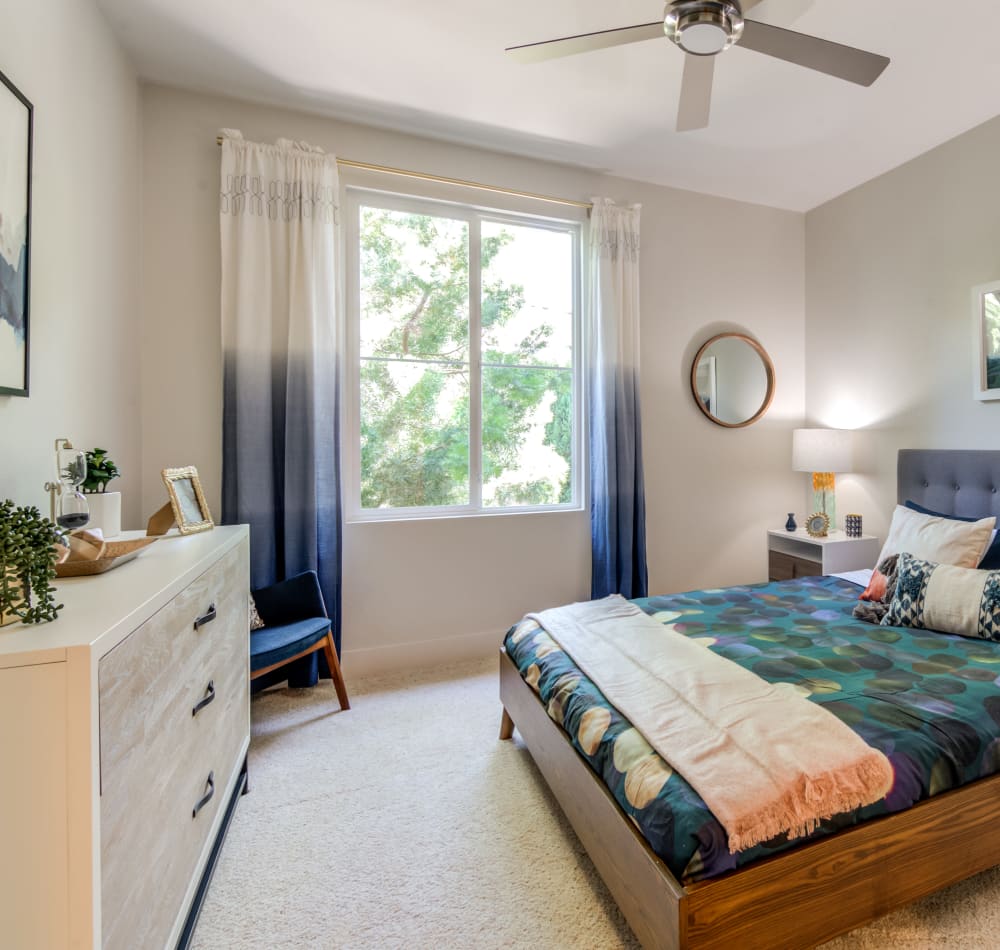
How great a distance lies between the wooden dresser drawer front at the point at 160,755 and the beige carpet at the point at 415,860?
277 millimetres

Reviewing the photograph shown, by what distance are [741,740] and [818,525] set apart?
8.08ft

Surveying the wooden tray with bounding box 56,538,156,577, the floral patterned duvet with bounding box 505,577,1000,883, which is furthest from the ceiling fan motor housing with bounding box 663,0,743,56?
the wooden tray with bounding box 56,538,156,577

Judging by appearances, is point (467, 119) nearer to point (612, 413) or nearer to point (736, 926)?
point (612, 413)

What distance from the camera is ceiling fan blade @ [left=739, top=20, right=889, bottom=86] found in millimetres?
1554

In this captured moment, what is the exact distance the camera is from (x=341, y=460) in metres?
2.61

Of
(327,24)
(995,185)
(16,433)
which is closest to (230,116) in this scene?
(327,24)

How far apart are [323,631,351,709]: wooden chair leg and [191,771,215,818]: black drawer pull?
2.96 ft

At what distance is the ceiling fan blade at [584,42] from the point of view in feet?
5.27

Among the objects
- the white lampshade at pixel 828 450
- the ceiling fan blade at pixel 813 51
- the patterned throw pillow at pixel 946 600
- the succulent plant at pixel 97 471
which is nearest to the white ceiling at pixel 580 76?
the ceiling fan blade at pixel 813 51

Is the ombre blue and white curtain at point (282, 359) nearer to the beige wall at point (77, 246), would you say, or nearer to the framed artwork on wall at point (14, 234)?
the beige wall at point (77, 246)

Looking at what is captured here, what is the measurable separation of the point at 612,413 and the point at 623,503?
55cm

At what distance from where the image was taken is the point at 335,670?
2311mm

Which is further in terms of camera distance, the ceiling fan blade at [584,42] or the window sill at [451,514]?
the window sill at [451,514]

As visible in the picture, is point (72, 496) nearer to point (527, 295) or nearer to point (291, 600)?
point (291, 600)
